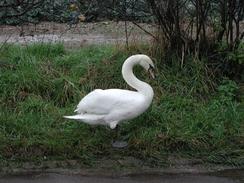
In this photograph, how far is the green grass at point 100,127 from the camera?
6598mm

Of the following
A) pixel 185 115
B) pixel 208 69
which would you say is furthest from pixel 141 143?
pixel 208 69

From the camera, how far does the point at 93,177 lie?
6023mm

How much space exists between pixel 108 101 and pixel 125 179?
964mm

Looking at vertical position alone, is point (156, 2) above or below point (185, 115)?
above

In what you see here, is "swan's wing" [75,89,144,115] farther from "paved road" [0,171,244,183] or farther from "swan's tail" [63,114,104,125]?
"paved road" [0,171,244,183]

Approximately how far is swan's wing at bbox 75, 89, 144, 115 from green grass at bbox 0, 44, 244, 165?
39 cm

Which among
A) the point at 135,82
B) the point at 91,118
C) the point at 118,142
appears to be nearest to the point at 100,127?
the point at 118,142

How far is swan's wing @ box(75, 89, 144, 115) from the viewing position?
6.51m

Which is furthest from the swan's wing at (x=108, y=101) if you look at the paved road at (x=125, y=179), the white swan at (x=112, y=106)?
the paved road at (x=125, y=179)

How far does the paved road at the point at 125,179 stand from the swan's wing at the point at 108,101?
0.82 metres

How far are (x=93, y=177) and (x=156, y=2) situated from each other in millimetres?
2984

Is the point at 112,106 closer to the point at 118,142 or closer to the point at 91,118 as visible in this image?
the point at 91,118

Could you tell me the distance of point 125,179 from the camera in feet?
19.6

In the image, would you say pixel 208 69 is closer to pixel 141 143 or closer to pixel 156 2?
pixel 156 2
